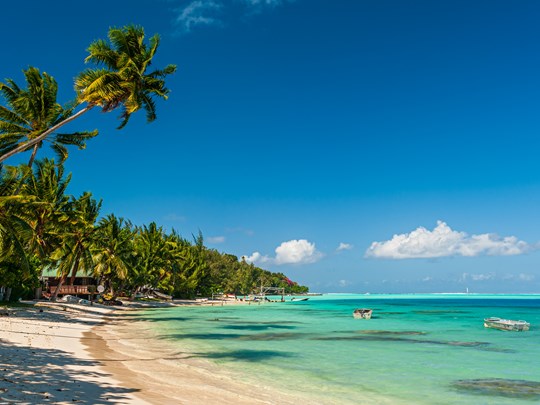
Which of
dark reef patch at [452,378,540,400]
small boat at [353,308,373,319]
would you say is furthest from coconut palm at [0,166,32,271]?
small boat at [353,308,373,319]

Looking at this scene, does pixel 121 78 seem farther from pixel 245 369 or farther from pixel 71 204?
pixel 71 204

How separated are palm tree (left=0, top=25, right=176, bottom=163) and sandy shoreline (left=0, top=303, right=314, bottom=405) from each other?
920 cm

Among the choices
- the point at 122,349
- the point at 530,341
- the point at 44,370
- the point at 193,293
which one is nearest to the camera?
the point at 44,370

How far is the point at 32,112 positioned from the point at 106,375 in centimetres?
1776

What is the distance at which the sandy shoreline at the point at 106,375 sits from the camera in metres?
10.8

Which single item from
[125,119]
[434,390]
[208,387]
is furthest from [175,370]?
[125,119]

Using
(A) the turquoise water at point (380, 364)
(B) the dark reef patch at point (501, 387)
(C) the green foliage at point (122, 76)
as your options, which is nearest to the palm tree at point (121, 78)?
(C) the green foliage at point (122, 76)

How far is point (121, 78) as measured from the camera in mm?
20359

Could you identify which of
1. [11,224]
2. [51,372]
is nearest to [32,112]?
[11,224]

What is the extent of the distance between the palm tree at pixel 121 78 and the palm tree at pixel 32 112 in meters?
4.83

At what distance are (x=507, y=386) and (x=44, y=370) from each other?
16.9 m

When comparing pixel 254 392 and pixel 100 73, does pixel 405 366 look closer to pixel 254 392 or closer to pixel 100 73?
pixel 254 392

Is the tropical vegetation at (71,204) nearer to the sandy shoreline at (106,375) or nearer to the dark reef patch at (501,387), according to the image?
the sandy shoreline at (106,375)

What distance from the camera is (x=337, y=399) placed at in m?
14.1
